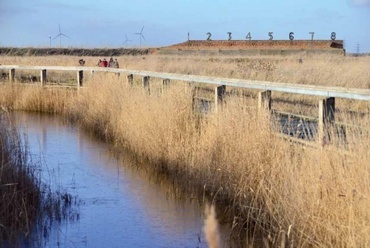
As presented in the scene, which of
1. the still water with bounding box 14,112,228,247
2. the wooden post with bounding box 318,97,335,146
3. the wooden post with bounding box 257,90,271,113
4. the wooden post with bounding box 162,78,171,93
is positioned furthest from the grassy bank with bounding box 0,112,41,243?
the wooden post with bounding box 162,78,171,93

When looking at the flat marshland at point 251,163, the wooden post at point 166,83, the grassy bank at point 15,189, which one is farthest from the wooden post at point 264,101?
the wooden post at point 166,83

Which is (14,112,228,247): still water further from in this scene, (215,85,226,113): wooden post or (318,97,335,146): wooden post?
(318,97,335,146): wooden post

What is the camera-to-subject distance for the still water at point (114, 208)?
25.5 ft

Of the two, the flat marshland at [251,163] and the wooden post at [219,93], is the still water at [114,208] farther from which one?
the wooden post at [219,93]

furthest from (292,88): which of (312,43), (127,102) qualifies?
(312,43)

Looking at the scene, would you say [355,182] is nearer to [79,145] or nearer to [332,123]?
[332,123]

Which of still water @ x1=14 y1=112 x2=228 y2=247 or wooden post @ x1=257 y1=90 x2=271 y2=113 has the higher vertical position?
wooden post @ x1=257 y1=90 x2=271 y2=113

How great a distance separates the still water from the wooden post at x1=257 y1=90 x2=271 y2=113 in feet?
5.49

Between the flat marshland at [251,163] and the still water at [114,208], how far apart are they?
50cm

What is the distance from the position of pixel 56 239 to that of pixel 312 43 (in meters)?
45.9

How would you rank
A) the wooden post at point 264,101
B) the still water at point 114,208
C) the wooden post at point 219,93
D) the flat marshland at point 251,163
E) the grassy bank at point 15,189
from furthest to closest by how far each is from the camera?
the wooden post at point 219,93
the wooden post at point 264,101
the still water at point 114,208
the grassy bank at point 15,189
the flat marshland at point 251,163

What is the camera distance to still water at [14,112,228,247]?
25.5ft

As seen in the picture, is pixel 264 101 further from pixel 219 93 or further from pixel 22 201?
pixel 22 201

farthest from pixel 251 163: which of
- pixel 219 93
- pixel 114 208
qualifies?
pixel 219 93
